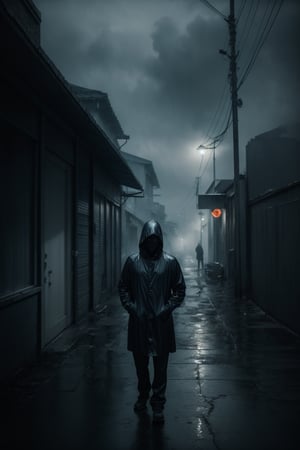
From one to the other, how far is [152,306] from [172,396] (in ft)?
4.36

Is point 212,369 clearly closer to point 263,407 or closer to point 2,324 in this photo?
point 263,407

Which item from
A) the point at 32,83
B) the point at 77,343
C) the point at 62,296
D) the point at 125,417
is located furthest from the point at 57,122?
the point at 125,417

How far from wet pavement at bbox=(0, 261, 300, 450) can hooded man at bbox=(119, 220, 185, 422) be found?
35cm

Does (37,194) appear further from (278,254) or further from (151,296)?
(278,254)

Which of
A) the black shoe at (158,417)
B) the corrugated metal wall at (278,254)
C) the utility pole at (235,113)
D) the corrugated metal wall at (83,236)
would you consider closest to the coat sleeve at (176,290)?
the black shoe at (158,417)

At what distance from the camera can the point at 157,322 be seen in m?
4.65

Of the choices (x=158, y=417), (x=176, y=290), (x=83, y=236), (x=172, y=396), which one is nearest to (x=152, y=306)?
(x=176, y=290)

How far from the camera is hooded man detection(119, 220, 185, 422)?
4641 mm

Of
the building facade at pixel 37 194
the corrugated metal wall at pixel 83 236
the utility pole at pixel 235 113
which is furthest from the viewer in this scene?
the utility pole at pixel 235 113

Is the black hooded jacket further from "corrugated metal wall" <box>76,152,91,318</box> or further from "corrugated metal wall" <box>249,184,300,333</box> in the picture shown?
"corrugated metal wall" <box>76,152,91,318</box>

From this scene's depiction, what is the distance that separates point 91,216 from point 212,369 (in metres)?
6.60

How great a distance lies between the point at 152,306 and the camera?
468cm

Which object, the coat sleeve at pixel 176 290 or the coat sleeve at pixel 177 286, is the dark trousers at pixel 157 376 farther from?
the coat sleeve at pixel 177 286

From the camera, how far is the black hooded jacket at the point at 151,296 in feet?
15.3
